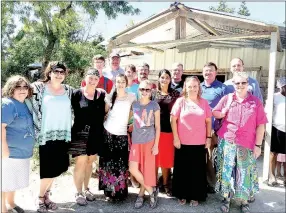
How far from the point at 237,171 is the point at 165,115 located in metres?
1.17

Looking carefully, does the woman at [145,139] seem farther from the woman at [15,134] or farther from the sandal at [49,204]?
the woman at [15,134]

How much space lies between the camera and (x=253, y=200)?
12.7 feet

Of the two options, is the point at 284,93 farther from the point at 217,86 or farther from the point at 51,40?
the point at 51,40

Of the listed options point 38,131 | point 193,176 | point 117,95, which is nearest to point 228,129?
point 193,176

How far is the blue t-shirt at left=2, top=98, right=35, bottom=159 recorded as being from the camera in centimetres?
295

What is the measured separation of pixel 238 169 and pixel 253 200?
694 millimetres

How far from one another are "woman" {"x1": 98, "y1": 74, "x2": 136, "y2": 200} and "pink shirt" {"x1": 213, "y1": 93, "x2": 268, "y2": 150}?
1.28 m

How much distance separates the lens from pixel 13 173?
3092 millimetres

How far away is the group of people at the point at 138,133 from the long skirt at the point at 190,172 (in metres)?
0.01

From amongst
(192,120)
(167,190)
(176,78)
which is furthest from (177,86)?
(167,190)

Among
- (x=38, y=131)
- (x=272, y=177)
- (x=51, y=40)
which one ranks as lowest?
(x=272, y=177)

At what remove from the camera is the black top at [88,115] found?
137 inches

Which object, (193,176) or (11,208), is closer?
(11,208)

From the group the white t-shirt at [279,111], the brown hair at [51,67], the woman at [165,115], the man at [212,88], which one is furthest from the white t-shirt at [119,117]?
the white t-shirt at [279,111]
